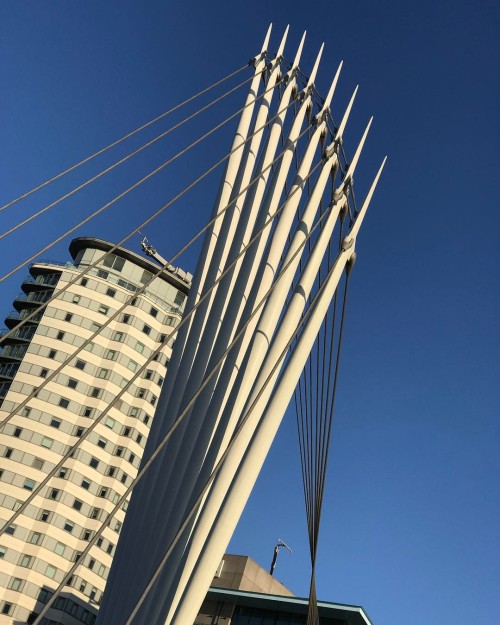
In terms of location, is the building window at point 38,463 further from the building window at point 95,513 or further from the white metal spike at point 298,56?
the white metal spike at point 298,56

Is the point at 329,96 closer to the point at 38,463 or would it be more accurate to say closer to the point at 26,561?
the point at 26,561

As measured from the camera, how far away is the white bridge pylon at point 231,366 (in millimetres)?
Result: 17562

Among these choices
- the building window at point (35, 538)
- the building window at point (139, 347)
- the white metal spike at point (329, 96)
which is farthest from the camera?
the building window at point (139, 347)

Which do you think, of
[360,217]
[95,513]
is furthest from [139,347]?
[360,217]

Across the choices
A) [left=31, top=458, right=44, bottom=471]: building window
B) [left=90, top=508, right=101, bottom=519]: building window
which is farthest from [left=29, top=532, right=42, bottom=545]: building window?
[left=31, top=458, right=44, bottom=471]: building window

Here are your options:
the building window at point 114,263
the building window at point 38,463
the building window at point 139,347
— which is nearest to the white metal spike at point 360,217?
the building window at point 38,463

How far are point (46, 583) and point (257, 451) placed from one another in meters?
74.7

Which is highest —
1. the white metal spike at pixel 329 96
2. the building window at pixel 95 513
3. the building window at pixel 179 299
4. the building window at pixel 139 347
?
the building window at pixel 179 299

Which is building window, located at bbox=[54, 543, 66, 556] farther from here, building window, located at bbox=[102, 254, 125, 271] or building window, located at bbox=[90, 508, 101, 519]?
building window, located at bbox=[102, 254, 125, 271]

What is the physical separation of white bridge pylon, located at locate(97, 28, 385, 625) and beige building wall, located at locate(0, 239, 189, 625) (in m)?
67.8

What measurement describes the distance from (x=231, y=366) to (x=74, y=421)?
7836 centimetres

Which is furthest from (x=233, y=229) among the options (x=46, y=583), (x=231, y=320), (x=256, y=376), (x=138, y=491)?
(x=46, y=583)

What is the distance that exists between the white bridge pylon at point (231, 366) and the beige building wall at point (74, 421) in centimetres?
6781

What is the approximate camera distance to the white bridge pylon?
17562 millimetres
